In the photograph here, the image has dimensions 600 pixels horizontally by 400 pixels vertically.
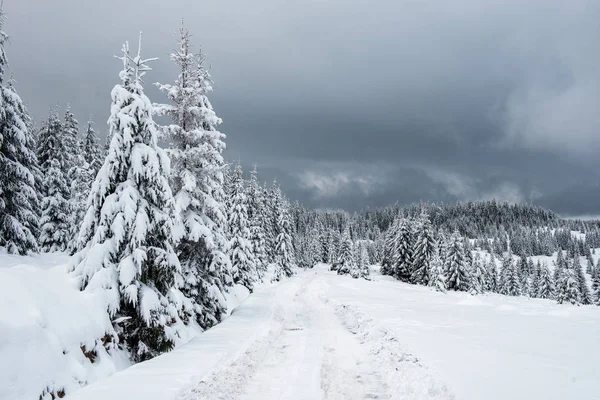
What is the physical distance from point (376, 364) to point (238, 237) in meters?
24.2

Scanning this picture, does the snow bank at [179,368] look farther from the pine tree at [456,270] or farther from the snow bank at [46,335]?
the pine tree at [456,270]

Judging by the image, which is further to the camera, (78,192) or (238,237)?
(78,192)

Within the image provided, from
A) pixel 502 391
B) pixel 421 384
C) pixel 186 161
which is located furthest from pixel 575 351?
Result: pixel 186 161

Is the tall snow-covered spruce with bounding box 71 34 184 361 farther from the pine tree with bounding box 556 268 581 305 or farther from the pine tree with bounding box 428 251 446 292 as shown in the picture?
the pine tree with bounding box 556 268 581 305

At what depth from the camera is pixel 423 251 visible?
191ft

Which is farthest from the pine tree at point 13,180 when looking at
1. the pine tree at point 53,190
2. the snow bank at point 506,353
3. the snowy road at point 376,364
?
the snow bank at point 506,353

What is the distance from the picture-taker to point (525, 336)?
12.2 metres

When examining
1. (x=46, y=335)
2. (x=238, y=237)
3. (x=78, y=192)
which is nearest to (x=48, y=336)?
(x=46, y=335)

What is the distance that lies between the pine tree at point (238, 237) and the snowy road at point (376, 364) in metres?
16.5

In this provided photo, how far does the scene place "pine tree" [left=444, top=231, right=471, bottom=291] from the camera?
5381 cm

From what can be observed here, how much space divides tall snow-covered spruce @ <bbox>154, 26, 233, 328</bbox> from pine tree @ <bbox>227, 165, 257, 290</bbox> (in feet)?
45.3

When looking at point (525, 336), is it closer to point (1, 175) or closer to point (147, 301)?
point (147, 301)

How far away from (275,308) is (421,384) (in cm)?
1526

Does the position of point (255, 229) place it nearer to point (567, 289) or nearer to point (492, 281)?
point (567, 289)
